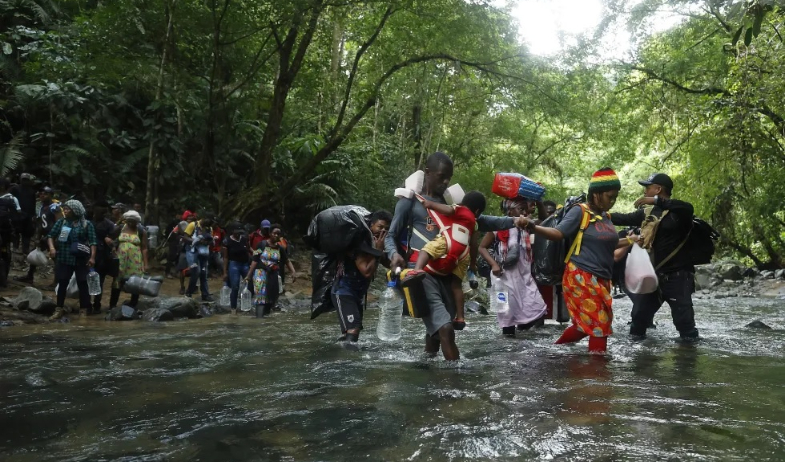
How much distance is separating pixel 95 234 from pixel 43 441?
826 centimetres

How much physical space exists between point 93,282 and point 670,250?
8.84 metres

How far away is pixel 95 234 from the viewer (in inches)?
438

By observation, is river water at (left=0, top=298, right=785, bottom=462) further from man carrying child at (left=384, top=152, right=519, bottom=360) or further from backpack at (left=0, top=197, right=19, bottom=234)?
backpack at (left=0, top=197, right=19, bottom=234)

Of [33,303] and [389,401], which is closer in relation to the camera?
[389,401]

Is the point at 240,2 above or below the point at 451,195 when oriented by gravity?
above

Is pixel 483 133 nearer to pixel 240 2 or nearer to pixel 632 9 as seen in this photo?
pixel 632 9

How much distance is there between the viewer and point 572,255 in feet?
20.0

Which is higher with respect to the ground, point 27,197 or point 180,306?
point 27,197

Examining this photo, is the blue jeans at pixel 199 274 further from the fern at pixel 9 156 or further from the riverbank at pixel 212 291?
the fern at pixel 9 156

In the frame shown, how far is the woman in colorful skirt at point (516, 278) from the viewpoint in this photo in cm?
844

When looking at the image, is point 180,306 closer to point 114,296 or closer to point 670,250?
point 114,296

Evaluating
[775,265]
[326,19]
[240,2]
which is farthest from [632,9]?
[775,265]

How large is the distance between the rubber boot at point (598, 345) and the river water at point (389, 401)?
107 mm

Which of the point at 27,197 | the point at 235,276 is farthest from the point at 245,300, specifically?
the point at 27,197
